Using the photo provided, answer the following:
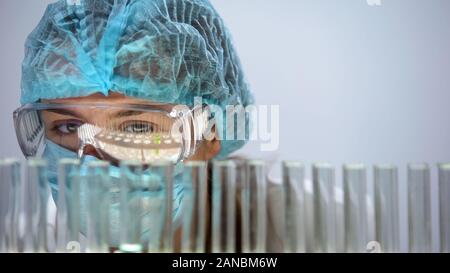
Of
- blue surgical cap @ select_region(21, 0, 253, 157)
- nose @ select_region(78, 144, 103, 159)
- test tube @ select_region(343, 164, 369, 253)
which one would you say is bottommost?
test tube @ select_region(343, 164, 369, 253)

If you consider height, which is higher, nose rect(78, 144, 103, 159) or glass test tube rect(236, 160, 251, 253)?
nose rect(78, 144, 103, 159)

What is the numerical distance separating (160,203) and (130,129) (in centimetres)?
25

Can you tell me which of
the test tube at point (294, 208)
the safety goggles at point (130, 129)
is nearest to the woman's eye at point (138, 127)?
the safety goggles at point (130, 129)

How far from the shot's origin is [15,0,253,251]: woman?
112 centimetres

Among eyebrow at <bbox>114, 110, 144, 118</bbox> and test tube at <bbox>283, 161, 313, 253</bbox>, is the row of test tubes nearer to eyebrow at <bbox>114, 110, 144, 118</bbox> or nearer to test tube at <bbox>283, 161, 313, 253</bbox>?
test tube at <bbox>283, 161, 313, 253</bbox>

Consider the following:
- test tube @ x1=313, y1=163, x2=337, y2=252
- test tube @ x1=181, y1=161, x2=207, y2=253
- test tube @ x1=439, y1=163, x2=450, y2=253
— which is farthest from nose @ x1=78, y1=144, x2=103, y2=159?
test tube @ x1=439, y1=163, x2=450, y2=253

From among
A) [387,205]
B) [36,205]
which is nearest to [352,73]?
[387,205]

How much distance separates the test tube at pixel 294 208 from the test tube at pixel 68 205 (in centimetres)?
47

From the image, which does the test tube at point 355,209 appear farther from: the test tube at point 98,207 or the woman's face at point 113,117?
the test tube at point 98,207

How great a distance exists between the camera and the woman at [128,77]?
112 centimetres

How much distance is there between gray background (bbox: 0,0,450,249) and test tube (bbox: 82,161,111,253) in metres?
0.41

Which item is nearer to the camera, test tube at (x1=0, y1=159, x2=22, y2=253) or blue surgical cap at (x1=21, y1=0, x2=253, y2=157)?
test tube at (x1=0, y1=159, x2=22, y2=253)

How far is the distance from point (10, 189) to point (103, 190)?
0.20m

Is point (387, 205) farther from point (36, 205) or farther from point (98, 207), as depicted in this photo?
point (36, 205)
